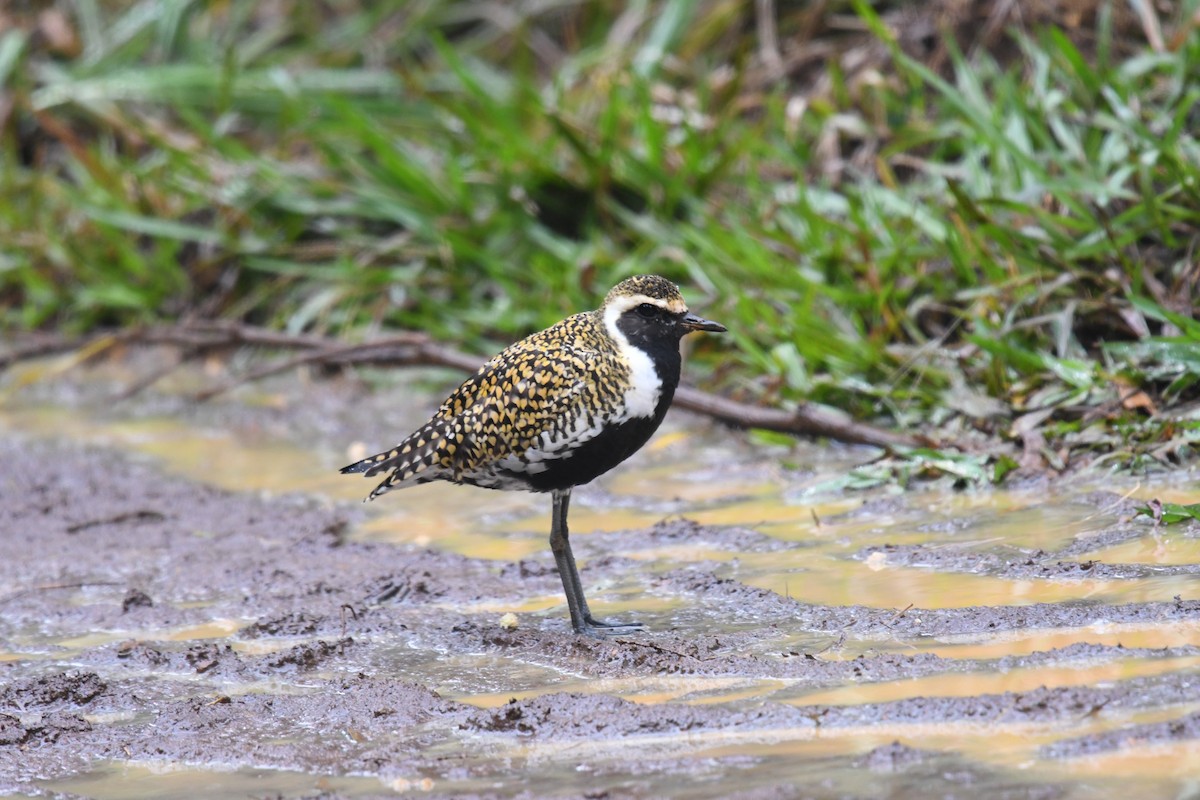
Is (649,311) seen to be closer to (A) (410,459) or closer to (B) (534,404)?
(B) (534,404)

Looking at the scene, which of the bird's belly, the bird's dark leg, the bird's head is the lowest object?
the bird's dark leg

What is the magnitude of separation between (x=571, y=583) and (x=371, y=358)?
139 inches

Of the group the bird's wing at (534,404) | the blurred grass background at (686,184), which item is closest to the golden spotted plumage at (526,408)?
the bird's wing at (534,404)

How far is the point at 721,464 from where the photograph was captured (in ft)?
21.1

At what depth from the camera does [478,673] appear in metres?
4.18

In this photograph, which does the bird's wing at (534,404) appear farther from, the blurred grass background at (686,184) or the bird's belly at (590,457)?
the blurred grass background at (686,184)

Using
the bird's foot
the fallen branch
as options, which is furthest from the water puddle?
the fallen branch

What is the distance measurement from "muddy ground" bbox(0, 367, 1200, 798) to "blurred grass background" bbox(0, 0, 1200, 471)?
1.48m

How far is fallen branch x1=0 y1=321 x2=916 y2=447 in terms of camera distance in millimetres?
6152

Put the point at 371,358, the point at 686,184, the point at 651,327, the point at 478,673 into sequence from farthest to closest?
1. the point at 686,184
2. the point at 371,358
3. the point at 651,327
4. the point at 478,673

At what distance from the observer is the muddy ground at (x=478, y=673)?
322 centimetres

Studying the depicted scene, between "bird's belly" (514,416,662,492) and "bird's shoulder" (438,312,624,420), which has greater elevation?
"bird's shoulder" (438,312,624,420)

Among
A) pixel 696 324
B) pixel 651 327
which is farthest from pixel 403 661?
pixel 696 324

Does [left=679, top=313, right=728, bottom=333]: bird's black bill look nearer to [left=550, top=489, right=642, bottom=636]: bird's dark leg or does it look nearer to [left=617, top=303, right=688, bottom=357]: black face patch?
[left=617, top=303, right=688, bottom=357]: black face patch
